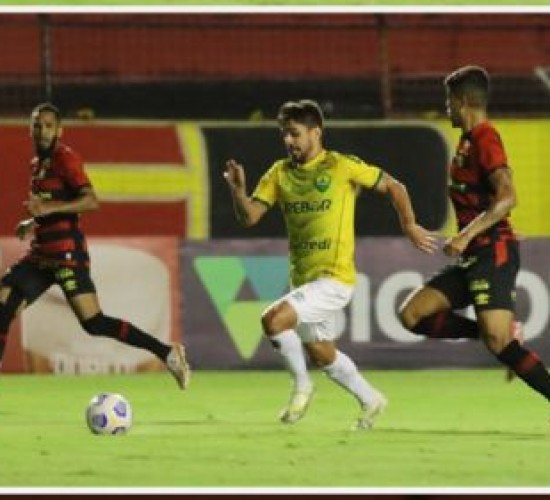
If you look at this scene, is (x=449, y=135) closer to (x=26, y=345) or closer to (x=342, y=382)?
(x=26, y=345)

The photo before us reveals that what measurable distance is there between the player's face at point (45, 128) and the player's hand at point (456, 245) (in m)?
2.93

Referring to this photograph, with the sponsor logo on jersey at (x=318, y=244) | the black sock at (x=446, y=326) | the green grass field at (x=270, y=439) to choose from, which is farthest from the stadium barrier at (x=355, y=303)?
the black sock at (x=446, y=326)

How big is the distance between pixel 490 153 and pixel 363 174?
95cm

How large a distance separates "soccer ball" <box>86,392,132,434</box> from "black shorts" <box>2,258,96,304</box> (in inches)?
67.1

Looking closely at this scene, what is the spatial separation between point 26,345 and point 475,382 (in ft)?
11.2

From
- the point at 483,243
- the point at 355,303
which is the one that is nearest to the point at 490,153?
the point at 483,243

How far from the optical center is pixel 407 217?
10.3m

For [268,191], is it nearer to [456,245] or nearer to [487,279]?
[487,279]

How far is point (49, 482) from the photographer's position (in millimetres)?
8086

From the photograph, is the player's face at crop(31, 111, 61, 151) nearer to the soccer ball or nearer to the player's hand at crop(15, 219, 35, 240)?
the player's hand at crop(15, 219, 35, 240)

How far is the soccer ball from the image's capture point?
33.0 feet

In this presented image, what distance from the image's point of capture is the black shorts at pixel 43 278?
11.8m

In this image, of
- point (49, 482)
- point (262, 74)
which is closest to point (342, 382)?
point (49, 482)

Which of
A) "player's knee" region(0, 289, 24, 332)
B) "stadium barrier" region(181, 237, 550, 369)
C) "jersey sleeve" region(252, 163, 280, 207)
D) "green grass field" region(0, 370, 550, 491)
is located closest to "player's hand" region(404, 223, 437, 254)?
"jersey sleeve" region(252, 163, 280, 207)
